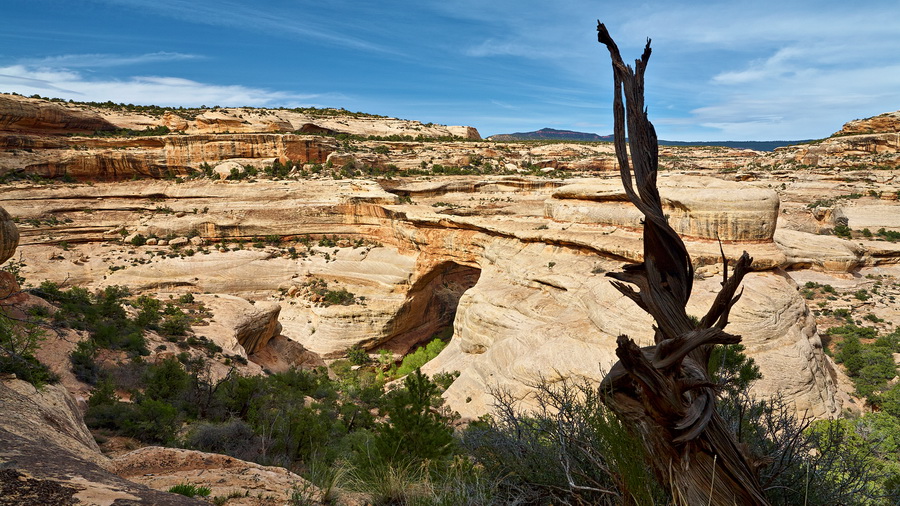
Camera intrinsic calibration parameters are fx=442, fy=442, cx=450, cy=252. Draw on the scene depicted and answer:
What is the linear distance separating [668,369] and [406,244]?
2006 centimetres

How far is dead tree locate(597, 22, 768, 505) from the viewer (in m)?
1.82

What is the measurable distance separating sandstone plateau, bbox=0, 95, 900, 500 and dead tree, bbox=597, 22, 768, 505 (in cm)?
440

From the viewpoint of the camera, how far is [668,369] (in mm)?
1920

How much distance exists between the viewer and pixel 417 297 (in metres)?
21.5

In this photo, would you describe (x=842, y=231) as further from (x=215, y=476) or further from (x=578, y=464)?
(x=215, y=476)

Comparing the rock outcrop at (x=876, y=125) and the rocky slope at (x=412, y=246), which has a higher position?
the rock outcrop at (x=876, y=125)

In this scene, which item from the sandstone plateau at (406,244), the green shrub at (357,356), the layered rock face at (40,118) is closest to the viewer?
the sandstone plateau at (406,244)

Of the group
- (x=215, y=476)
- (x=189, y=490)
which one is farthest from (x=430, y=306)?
(x=189, y=490)

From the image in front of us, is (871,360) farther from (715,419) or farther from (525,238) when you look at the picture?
(715,419)

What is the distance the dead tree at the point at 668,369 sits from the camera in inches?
71.6

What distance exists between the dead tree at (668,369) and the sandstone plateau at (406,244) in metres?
4.40

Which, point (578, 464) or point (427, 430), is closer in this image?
point (578, 464)

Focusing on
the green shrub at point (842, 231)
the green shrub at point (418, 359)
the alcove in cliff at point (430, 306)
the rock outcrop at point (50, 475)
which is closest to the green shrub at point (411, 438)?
the rock outcrop at point (50, 475)

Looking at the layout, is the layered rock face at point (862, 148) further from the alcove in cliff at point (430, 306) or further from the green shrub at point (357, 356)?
the green shrub at point (357, 356)
